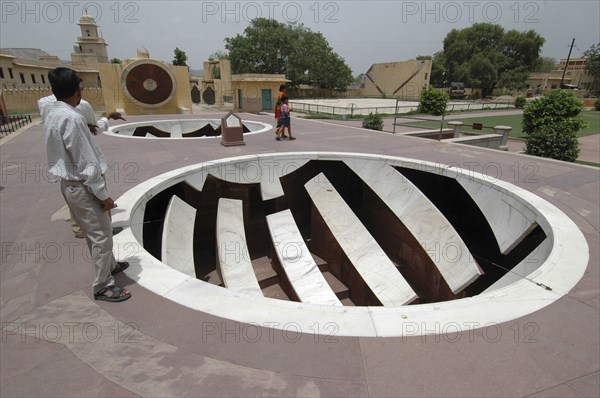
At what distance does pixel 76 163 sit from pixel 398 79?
63.5 m

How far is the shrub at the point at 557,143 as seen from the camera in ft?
36.7

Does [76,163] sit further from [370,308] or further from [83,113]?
[370,308]

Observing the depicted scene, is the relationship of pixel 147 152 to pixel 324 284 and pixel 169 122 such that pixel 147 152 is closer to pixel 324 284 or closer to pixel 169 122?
pixel 324 284

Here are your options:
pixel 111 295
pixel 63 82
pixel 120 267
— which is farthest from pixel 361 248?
pixel 63 82

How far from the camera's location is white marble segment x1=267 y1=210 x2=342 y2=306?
6.89 meters

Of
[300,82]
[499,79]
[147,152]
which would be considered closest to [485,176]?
[147,152]

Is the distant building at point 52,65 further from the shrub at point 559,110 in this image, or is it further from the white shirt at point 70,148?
the shrub at point 559,110

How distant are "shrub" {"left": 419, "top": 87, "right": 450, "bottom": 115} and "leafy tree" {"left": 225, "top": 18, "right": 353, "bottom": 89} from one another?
2667cm

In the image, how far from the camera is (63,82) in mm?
2668

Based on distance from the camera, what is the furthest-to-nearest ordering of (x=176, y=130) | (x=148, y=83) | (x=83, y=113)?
(x=148, y=83) < (x=176, y=130) < (x=83, y=113)

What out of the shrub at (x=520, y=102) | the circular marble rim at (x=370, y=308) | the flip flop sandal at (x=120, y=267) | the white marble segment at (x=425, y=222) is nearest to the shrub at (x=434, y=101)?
the shrub at (x=520, y=102)

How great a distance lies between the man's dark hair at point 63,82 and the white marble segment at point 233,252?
4645mm

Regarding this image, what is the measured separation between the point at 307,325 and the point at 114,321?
5.66 ft

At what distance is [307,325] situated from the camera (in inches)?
114
